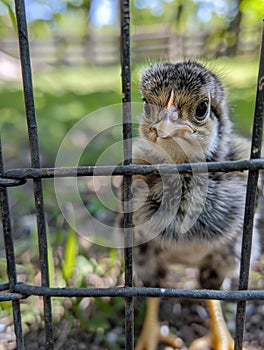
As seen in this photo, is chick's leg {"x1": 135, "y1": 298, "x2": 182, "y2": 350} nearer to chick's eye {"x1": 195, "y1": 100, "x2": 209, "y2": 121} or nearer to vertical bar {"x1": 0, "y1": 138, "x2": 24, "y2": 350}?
vertical bar {"x1": 0, "y1": 138, "x2": 24, "y2": 350}

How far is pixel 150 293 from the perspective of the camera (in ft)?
3.36

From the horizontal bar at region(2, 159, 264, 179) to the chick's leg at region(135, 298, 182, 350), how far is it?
797mm

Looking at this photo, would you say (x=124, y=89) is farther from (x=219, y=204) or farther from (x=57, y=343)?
(x=57, y=343)

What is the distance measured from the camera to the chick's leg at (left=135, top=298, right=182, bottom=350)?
4.97ft

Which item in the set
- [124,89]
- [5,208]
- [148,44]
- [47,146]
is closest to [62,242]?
[5,208]

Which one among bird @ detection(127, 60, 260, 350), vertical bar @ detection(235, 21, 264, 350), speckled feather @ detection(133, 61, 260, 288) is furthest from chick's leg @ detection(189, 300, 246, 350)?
vertical bar @ detection(235, 21, 264, 350)

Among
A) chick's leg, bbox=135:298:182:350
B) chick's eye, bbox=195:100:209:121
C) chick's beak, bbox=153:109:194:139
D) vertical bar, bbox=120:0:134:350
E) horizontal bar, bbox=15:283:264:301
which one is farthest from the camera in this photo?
chick's leg, bbox=135:298:182:350

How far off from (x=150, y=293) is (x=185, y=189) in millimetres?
485

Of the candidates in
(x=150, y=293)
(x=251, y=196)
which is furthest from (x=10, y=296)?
(x=251, y=196)

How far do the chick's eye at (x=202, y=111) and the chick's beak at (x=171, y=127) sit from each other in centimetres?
9

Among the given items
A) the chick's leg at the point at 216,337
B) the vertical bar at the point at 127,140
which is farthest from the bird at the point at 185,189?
the vertical bar at the point at 127,140

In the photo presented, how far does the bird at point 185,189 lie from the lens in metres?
1.36

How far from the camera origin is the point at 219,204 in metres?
1.48

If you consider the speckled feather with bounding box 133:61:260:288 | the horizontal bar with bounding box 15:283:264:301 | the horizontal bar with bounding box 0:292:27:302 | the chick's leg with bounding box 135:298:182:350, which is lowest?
the chick's leg with bounding box 135:298:182:350
